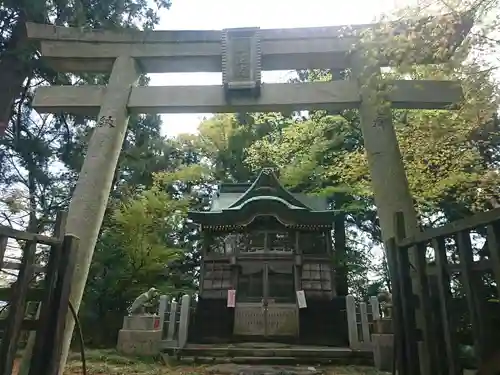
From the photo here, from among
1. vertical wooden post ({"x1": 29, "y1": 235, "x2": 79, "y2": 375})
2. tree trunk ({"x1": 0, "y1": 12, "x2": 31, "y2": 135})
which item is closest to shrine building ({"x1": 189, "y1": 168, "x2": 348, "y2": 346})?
tree trunk ({"x1": 0, "y1": 12, "x2": 31, "y2": 135})

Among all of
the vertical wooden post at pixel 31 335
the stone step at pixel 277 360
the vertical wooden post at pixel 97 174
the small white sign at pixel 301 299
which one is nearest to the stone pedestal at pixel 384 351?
the stone step at pixel 277 360

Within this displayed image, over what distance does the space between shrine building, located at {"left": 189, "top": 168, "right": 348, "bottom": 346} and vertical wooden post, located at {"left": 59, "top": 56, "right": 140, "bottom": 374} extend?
25.5ft

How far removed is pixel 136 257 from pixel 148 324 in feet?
8.73

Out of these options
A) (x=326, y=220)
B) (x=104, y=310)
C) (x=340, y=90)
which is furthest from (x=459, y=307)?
(x=104, y=310)

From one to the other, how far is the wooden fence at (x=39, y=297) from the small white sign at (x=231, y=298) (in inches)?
330

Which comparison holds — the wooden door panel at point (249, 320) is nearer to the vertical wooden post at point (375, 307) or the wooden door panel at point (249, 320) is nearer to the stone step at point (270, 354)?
the stone step at point (270, 354)

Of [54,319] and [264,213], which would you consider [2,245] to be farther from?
[264,213]

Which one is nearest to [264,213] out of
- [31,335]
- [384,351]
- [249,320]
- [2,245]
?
[249,320]

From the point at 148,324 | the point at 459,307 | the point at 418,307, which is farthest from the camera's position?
the point at 148,324

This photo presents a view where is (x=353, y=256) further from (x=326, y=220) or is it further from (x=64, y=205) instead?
→ (x=64, y=205)

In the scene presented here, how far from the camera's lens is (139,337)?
29.5ft

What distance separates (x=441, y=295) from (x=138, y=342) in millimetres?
7756

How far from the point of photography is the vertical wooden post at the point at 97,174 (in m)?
3.87

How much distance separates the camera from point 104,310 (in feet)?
37.9
